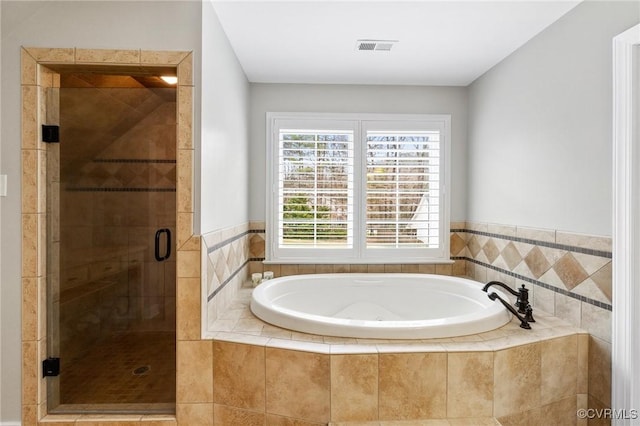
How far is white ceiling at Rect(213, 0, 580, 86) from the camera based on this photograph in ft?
6.45

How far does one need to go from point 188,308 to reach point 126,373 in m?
0.66

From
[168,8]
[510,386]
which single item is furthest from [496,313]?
[168,8]

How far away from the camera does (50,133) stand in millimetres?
1846

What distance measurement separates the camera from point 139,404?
6.20 feet

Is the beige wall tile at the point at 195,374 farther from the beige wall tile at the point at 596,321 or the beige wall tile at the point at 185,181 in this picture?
the beige wall tile at the point at 596,321

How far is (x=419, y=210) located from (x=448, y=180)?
383 mm

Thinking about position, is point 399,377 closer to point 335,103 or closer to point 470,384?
point 470,384

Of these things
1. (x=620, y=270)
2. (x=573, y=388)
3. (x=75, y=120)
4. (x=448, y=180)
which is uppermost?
(x=75, y=120)

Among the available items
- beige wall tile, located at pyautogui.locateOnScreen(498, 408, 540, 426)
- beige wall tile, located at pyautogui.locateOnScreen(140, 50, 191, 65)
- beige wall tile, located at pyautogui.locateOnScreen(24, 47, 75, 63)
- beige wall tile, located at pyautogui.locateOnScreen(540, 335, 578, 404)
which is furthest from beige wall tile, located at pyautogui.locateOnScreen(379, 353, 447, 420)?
beige wall tile, located at pyautogui.locateOnScreen(24, 47, 75, 63)

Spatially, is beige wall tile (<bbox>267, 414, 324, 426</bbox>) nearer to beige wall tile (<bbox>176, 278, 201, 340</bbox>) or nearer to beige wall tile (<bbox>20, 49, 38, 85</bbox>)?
beige wall tile (<bbox>176, 278, 201, 340</bbox>)

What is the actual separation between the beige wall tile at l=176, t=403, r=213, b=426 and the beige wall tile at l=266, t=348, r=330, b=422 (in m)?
0.34

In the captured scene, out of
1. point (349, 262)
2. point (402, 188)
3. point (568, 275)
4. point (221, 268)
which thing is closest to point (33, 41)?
point (221, 268)

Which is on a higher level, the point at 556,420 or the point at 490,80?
the point at 490,80

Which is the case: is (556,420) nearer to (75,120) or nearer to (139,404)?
(139,404)
